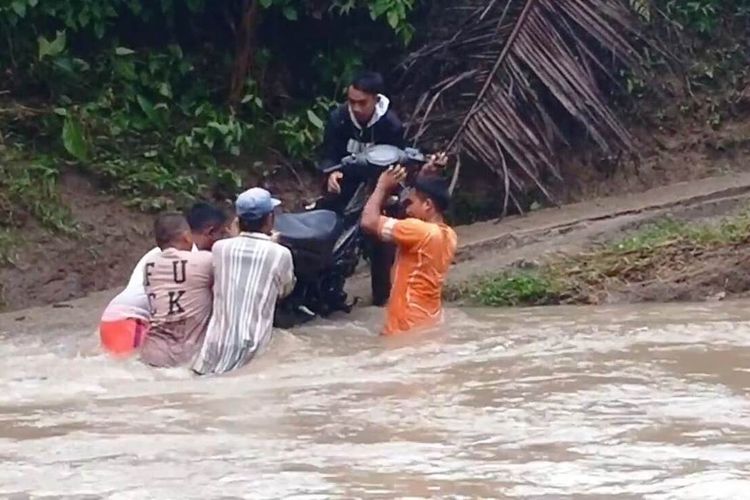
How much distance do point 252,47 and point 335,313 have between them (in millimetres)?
3604

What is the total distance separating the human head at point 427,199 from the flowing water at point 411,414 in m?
0.63

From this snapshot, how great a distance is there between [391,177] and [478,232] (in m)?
2.48

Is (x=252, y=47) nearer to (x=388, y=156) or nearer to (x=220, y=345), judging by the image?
(x=388, y=156)

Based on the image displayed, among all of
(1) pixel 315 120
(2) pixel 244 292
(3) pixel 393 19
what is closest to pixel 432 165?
(2) pixel 244 292

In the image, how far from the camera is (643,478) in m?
5.08

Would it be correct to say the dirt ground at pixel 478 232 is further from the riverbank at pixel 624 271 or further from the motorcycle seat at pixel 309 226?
the motorcycle seat at pixel 309 226

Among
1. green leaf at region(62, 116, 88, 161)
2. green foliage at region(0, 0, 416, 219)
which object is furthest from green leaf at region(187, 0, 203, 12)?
green leaf at region(62, 116, 88, 161)

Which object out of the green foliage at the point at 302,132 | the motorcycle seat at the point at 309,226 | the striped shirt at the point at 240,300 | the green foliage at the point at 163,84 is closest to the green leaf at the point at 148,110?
the green foliage at the point at 163,84

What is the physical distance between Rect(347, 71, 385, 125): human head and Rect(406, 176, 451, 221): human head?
2.17 feet

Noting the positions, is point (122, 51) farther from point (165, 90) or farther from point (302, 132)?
point (302, 132)

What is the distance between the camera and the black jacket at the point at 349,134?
8820mm

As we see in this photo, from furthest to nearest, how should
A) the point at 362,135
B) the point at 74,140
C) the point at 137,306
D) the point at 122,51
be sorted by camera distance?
1. the point at 122,51
2. the point at 74,140
3. the point at 362,135
4. the point at 137,306

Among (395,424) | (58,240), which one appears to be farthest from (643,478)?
(58,240)

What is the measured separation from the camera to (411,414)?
6.24 metres
